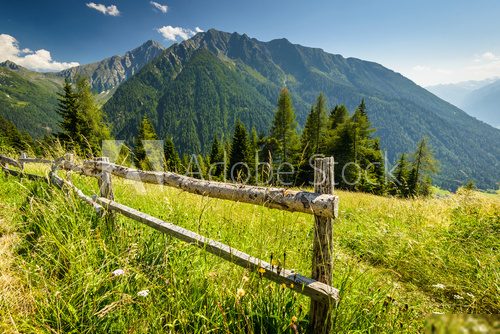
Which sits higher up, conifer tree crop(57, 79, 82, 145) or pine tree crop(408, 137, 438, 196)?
conifer tree crop(57, 79, 82, 145)

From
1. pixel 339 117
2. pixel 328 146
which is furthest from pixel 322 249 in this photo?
pixel 339 117

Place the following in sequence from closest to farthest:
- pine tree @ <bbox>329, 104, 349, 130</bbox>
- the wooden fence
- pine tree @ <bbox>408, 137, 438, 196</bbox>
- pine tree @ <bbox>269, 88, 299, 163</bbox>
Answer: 1. the wooden fence
2. pine tree @ <bbox>408, 137, 438, 196</bbox>
3. pine tree @ <bbox>329, 104, 349, 130</bbox>
4. pine tree @ <bbox>269, 88, 299, 163</bbox>

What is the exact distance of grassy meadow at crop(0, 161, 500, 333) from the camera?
273 centimetres

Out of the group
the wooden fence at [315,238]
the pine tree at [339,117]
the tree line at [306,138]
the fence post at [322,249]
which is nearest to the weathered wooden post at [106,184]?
the wooden fence at [315,238]

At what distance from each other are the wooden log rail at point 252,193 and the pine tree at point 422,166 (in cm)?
3500

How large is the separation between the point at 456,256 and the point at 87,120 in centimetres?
3867

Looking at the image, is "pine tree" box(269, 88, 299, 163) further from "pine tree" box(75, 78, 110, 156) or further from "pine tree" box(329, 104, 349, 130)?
"pine tree" box(75, 78, 110, 156)

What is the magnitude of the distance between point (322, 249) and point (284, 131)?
34540 mm

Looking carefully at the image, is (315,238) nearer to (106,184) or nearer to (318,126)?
(106,184)

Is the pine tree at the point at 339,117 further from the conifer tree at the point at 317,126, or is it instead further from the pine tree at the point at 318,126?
the conifer tree at the point at 317,126

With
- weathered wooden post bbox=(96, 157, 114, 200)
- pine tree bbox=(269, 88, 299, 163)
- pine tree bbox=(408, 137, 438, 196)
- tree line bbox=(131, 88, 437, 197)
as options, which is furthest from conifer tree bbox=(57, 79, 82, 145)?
pine tree bbox=(408, 137, 438, 196)

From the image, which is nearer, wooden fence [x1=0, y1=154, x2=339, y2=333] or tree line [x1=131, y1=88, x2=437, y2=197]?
wooden fence [x1=0, y1=154, x2=339, y2=333]

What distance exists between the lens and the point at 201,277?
130 inches

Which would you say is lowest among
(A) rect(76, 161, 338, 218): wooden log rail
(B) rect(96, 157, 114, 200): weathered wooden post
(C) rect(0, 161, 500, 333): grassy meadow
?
(C) rect(0, 161, 500, 333): grassy meadow
